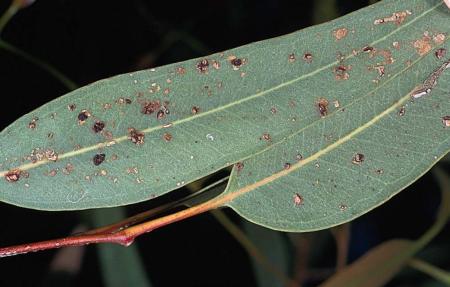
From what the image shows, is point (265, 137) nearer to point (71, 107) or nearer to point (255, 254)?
point (71, 107)

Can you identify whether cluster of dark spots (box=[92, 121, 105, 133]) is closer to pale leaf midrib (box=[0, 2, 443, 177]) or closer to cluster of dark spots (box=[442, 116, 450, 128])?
pale leaf midrib (box=[0, 2, 443, 177])

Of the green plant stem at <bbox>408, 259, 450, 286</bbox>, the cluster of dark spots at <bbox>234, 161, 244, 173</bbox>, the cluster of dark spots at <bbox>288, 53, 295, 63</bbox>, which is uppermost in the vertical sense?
the cluster of dark spots at <bbox>288, 53, 295, 63</bbox>

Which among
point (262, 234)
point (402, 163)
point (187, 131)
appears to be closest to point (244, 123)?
point (187, 131)

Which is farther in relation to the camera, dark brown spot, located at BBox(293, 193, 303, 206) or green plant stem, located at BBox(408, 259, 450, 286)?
green plant stem, located at BBox(408, 259, 450, 286)

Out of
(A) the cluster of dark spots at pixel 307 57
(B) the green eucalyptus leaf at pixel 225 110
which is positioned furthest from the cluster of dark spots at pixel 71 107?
(A) the cluster of dark spots at pixel 307 57

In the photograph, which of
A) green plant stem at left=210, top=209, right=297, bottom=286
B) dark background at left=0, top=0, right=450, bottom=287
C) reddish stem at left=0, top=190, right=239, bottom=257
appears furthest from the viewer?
dark background at left=0, top=0, right=450, bottom=287

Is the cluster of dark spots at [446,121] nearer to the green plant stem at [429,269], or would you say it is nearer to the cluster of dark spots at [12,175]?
the cluster of dark spots at [12,175]

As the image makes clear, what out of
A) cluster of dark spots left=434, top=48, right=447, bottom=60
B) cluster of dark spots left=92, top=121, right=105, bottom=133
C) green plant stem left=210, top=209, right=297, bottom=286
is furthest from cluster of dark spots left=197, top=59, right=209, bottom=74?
green plant stem left=210, top=209, right=297, bottom=286

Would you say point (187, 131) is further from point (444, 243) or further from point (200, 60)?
point (444, 243)
